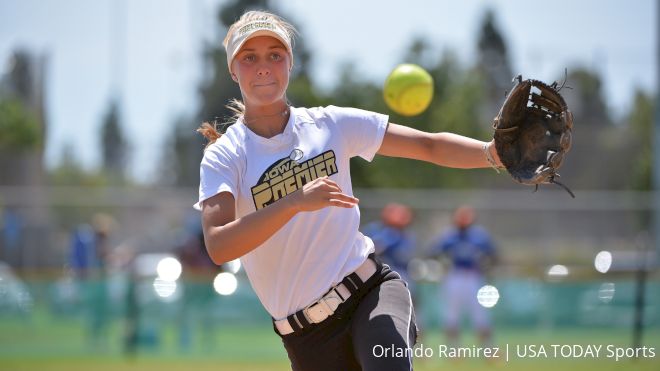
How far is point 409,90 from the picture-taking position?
5.53 meters

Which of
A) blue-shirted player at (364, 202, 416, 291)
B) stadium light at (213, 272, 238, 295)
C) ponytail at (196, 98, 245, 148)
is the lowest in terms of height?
stadium light at (213, 272, 238, 295)

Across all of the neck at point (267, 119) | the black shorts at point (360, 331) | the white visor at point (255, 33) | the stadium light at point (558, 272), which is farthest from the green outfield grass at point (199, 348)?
the white visor at point (255, 33)

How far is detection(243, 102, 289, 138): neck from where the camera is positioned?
4383 mm

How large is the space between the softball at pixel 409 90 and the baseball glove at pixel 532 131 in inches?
46.0

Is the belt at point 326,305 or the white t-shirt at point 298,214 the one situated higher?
the white t-shirt at point 298,214

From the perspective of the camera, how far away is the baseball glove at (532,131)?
4312mm

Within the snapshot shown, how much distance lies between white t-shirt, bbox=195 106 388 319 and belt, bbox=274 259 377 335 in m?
0.03

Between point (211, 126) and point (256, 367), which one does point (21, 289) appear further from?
point (211, 126)

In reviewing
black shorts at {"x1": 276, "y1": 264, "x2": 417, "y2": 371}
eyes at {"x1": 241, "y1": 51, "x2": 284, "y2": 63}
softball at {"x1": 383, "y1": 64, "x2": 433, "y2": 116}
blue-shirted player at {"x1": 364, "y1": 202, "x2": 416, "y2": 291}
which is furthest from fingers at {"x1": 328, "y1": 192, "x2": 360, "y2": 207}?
blue-shirted player at {"x1": 364, "y1": 202, "x2": 416, "y2": 291}

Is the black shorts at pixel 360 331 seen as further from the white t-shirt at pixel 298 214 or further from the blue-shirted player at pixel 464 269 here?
the blue-shirted player at pixel 464 269

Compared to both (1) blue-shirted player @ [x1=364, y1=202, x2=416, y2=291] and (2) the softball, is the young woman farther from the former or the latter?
(1) blue-shirted player @ [x1=364, y1=202, x2=416, y2=291]

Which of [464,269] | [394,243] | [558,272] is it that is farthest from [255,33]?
[558,272]

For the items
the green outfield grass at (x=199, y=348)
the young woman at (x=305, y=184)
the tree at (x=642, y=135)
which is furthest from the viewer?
the tree at (x=642, y=135)

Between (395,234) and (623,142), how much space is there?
108ft
